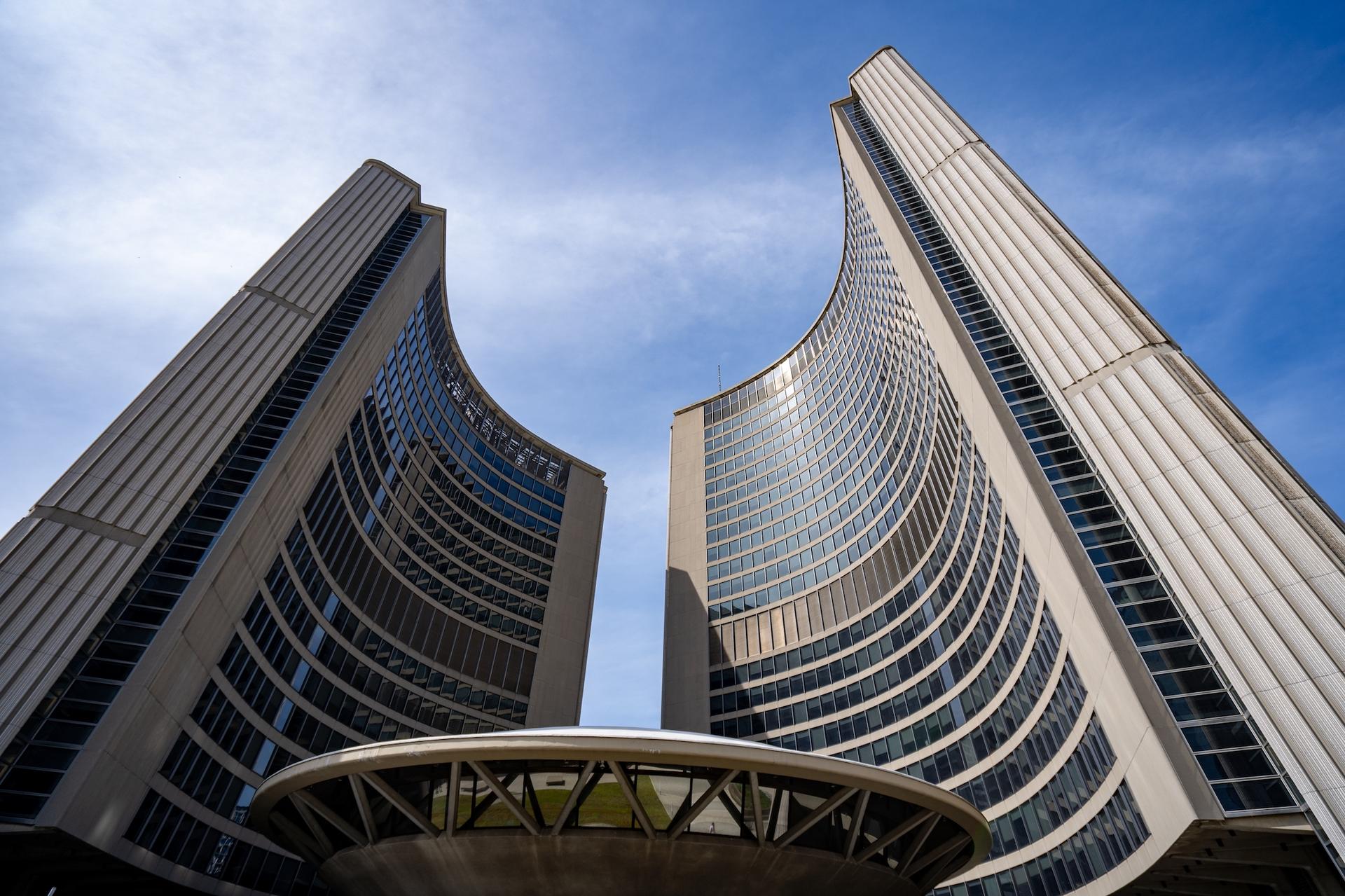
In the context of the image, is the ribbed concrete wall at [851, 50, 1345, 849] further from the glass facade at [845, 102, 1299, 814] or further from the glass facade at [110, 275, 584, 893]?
the glass facade at [110, 275, 584, 893]

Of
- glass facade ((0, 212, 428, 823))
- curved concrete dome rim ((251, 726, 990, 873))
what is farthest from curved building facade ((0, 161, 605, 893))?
curved concrete dome rim ((251, 726, 990, 873))

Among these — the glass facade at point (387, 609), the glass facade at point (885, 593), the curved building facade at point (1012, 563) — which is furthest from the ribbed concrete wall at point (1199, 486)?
the glass facade at point (387, 609)

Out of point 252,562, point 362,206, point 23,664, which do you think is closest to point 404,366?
point 362,206

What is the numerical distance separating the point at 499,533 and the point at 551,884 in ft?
184

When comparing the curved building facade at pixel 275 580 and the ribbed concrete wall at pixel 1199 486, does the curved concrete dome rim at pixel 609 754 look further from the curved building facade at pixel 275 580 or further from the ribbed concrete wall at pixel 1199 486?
the curved building facade at pixel 275 580

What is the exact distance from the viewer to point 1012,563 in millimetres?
45031

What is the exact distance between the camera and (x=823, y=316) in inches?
3570

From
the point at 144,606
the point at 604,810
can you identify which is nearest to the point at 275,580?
the point at 144,606

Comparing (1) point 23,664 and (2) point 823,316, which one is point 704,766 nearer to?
(1) point 23,664

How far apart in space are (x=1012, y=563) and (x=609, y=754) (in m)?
32.8

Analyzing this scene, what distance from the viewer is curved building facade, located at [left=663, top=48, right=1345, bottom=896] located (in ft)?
92.1

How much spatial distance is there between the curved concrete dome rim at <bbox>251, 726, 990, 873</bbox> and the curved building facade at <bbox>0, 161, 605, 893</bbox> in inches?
583

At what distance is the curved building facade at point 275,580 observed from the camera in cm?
3047

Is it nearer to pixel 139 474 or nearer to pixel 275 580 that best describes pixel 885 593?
pixel 275 580
